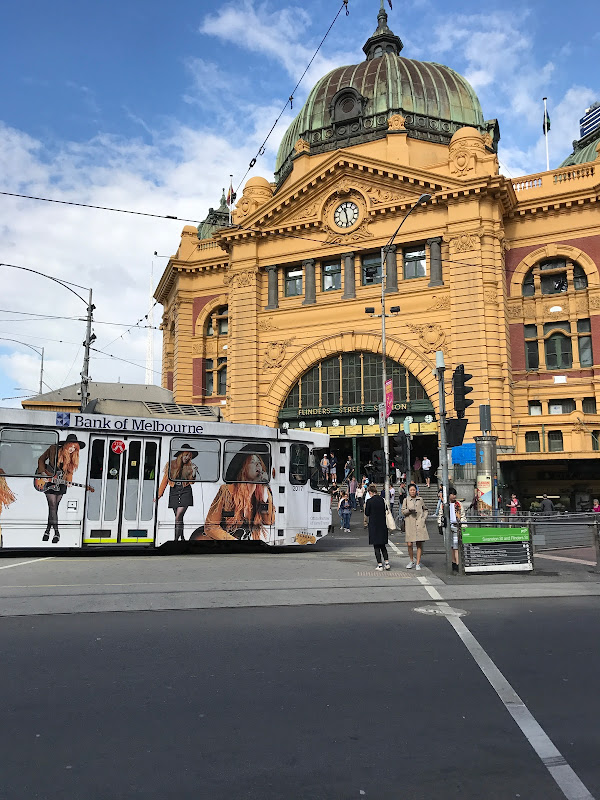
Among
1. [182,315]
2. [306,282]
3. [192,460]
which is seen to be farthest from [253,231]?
[192,460]

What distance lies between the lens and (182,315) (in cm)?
4906

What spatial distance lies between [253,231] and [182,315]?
927cm

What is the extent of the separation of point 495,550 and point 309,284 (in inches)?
1196

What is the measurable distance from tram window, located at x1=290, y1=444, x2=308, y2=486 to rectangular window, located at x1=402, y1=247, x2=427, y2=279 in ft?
75.5

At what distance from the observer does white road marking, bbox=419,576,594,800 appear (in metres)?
4.15

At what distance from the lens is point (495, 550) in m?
13.9

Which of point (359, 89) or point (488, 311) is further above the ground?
Result: point (359, 89)

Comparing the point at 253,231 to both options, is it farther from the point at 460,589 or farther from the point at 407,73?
the point at 460,589

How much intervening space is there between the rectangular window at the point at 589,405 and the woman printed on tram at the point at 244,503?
24774 mm

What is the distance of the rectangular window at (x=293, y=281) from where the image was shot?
4338 centimetres

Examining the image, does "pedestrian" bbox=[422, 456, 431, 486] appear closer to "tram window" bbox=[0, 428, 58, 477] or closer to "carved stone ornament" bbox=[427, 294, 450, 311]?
"carved stone ornament" bbox=[427, 294, 450, 311]

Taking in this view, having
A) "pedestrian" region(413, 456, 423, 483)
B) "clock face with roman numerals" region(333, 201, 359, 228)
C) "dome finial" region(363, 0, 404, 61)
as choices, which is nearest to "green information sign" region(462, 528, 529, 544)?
"pedestrian" region(413, 456, 423, 483)

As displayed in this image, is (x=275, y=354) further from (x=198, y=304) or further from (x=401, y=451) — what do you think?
(x=401, y=451)

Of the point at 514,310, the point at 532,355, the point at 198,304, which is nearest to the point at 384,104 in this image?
the point at 514,310
